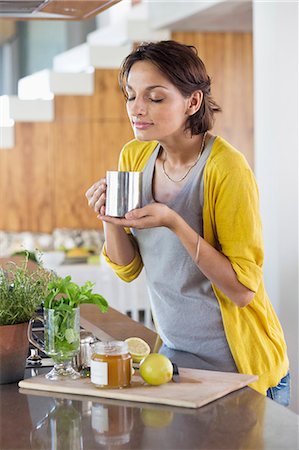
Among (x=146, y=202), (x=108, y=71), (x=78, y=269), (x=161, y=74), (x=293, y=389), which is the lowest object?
(x=293, y=389)

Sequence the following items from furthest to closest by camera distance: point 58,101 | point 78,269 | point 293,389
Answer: point 58,101
point 78,269
point 293,389

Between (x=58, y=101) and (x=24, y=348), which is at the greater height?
(x=58, y=101)

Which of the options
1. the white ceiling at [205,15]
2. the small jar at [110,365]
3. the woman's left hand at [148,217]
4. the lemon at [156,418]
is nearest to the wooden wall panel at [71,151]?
the white ceiling at [205,15]

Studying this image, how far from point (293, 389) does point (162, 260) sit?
9.07 feet

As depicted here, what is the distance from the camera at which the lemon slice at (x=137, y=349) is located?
2309 mm

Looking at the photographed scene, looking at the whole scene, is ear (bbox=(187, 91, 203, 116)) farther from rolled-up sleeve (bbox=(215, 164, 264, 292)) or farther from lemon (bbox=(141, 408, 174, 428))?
lemon (bbox=(141, 408, 174, 428))

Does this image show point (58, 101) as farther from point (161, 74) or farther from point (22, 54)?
point (161, 74)

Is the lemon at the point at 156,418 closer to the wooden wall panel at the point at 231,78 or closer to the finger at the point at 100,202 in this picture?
the finger at the point at 100,202

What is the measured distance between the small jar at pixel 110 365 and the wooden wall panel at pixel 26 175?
7.17m

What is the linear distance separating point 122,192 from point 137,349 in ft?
1.44

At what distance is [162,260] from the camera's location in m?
2.38

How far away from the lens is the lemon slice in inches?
90.9

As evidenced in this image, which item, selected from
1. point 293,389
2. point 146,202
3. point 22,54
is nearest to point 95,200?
point 146,202

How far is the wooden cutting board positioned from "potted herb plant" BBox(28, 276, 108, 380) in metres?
0.06
